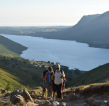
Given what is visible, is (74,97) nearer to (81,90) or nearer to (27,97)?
(81,90)

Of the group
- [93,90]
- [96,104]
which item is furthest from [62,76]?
[93,90]

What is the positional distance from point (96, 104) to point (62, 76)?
8.06ft

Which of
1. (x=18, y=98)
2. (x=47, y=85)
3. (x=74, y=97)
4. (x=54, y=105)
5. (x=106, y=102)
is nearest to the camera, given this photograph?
(x=106, y=102)

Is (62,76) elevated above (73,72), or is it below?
above

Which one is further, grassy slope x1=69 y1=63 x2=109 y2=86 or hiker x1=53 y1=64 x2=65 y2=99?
grassy slope x1=69 y1=63 x2=109 y2=86

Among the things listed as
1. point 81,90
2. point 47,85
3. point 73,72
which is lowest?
point 73,72

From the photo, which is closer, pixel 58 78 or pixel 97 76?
pixel 58 78

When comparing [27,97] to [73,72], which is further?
[73,72]

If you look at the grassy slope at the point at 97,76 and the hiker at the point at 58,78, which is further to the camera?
the grassy slope at the point at 97,76

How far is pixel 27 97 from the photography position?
8750 mm

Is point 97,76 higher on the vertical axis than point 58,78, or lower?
lower

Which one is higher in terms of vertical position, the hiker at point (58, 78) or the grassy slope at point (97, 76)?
the hiker at point (58, 78)

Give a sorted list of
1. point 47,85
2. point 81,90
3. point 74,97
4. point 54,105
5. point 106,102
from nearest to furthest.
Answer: point 106,102
point 54,105
point 74,97
point 47,85
point 81,90

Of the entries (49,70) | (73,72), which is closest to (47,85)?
(49,70)
